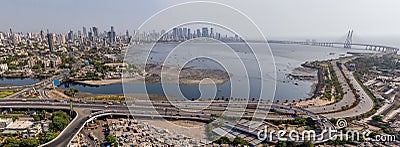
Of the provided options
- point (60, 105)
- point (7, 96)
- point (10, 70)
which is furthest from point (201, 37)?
point (10, 70)

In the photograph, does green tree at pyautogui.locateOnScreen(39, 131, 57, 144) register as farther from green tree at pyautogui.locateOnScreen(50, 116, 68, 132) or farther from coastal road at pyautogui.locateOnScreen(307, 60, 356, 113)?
coastal road at pyautogui.locateOnScreen(307, 60, 356, 113)

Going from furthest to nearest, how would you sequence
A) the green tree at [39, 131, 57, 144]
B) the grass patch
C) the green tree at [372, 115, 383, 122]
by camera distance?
the grass patch, the green tree at [372, 115, 383, 122], the green tree at [39, 131, 57, 144]

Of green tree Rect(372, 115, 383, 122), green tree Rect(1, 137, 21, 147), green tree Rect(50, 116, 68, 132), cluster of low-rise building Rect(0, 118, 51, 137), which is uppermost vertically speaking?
green tree Rect(372, 115, 383, 122)

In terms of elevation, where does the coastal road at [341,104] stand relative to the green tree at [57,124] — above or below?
above

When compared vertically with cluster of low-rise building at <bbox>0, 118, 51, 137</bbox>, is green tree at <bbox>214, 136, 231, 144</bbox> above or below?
above

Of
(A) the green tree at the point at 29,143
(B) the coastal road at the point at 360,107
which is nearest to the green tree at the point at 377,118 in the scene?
(B) the coastal road at the point at 360,107

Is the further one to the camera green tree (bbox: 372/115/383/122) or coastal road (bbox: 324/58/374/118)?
coastal road (bbox: 324/58/374/118)

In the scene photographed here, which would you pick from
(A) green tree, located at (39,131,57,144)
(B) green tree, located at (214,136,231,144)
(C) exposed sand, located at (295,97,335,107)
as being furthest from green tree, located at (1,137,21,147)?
(C) exposed sand, located at (295,97,335,107)

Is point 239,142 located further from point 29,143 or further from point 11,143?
Result: point 11,143

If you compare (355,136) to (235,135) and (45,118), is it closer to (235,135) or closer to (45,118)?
(235,135)

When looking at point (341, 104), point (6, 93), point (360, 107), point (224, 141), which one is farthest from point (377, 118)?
point (6, 93)

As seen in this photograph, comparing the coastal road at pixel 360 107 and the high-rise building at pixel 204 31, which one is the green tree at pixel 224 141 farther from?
the coastal road at pixel 360 107
